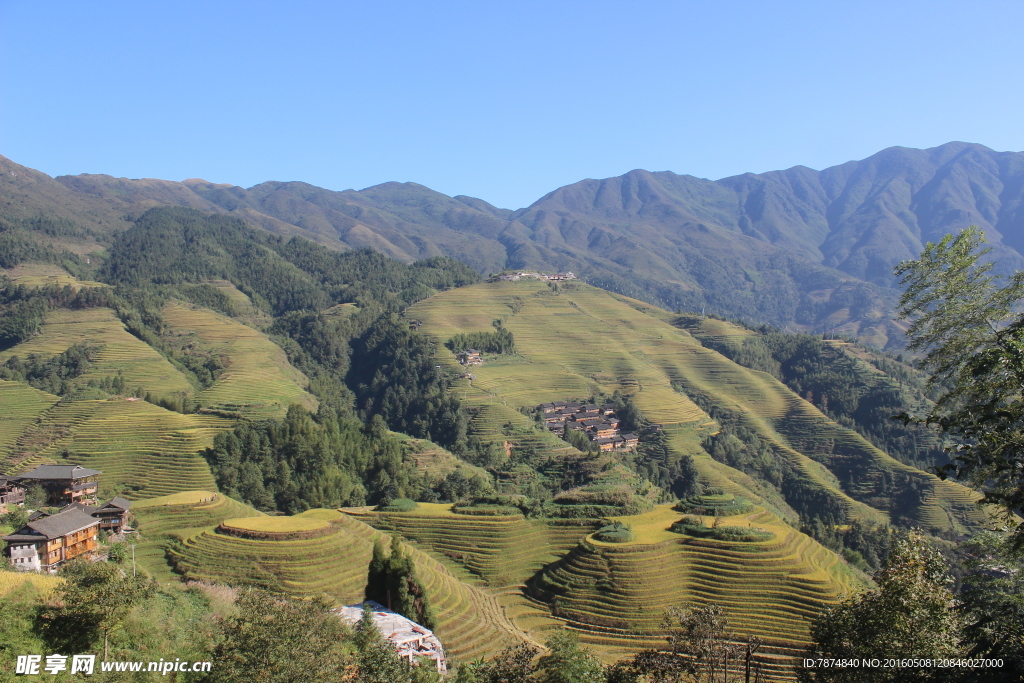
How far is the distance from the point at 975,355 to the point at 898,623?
5265mm

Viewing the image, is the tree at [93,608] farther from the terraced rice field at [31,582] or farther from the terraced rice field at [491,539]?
the terraced rice field at [491,539]

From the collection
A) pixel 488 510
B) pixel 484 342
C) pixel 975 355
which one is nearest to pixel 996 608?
pixel 975 355

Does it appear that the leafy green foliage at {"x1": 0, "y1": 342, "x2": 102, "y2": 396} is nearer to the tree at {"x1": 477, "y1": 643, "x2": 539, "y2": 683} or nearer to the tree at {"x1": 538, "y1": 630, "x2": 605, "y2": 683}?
the tree at {"x1": 477, "y1": 643, "x2": 539, "y2": 683}

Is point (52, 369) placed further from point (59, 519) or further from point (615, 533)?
point (615, 533)

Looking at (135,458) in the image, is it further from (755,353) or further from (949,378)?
(755,353)

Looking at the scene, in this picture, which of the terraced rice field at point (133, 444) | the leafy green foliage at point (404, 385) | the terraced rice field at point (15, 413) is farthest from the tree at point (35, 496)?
the leafy green foliage at point (404, 385)

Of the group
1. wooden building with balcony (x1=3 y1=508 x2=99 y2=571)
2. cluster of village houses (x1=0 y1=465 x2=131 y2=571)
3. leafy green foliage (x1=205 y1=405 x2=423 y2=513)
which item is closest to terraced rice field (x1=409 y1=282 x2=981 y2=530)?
leafy green foliage (x1=205 y1=405 x2=423 y2=513)

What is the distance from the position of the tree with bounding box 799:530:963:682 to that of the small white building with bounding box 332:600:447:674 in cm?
1656

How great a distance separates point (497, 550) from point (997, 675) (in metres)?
38.0

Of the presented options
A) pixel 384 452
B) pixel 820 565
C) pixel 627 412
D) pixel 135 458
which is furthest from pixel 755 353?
pixel 135 458

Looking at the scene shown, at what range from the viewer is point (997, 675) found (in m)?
9.75

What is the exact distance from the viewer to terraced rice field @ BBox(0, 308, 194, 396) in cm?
7988

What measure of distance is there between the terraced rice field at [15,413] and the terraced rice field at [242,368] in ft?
48.6

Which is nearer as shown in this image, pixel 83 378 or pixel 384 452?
pixel 384 452
